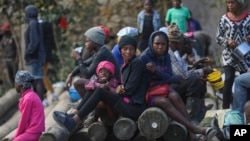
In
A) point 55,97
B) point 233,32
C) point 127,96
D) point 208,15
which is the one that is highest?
point 233,32

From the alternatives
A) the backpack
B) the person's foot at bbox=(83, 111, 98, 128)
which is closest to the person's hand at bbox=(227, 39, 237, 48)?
the backpack

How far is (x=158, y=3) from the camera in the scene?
18.2 m

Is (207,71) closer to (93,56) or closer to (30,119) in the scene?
(93,56)

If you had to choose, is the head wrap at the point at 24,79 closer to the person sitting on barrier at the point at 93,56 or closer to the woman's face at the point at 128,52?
the person sitting on barrier at the point at 93,56

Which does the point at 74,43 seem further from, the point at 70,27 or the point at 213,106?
the point at 213,106

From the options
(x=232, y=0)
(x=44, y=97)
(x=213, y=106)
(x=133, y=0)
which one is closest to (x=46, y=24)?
(x=44, y=97)

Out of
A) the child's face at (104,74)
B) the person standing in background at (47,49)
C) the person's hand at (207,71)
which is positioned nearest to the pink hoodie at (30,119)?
the child's face at (104,74)

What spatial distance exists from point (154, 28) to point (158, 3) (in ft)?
9.87

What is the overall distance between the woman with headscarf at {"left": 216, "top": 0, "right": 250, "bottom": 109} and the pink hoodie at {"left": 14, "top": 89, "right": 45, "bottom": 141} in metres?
2.68

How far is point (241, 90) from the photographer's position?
416 inches

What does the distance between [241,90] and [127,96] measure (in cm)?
148

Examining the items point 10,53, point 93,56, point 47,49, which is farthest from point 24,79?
point 10,53

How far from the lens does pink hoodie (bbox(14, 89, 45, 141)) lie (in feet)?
33.5

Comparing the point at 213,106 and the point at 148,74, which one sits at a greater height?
the point at 148,74
